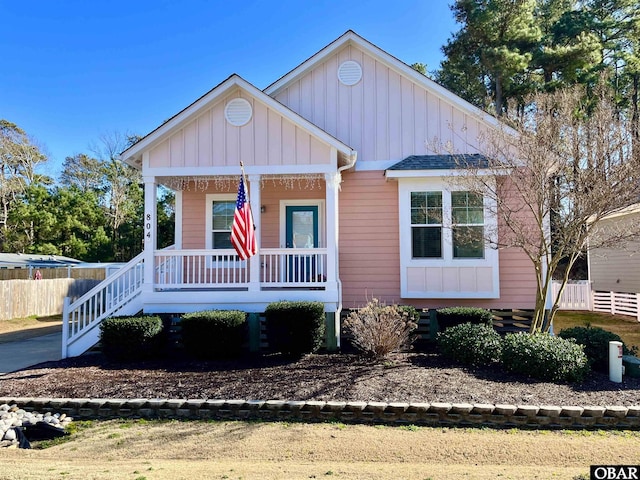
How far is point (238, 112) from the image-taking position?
342 inches

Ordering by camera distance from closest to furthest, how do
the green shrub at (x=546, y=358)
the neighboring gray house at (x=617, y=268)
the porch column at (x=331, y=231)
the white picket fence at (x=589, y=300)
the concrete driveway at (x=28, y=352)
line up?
the green shrub at (x=546, y=358) < the concrete driveway at (x=28, y=352) < the porch column at (x=331, y=231) < the white picket fence at (x=589, y=300) < the neighboring gray house at (x=617, y=268)

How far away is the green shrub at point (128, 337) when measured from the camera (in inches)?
305

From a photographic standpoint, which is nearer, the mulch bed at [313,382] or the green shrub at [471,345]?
the mulch bed at [313,382]

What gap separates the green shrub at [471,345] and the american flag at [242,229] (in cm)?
395

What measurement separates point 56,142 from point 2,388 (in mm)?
39393

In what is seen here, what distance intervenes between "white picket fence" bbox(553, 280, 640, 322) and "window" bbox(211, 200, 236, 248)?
11.2 metres

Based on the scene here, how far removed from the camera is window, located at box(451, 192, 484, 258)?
9.38 m

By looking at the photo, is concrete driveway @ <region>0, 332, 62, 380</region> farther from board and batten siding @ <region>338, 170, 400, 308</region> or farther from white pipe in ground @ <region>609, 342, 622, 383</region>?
white pipe in ground @ <region>609, 342, 622, 383</region>

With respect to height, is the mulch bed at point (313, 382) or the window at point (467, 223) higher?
the window at point (467, 223)

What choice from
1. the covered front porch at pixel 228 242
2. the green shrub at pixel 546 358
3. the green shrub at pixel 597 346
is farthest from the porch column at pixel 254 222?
the green shrub at pixel 597 346

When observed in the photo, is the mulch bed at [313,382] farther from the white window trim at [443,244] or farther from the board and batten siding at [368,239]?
the board and batten siding at [368,239]

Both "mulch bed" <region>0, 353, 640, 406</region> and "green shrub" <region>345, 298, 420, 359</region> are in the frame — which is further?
"green shrub" <region>345, 298, 420, 359</region>

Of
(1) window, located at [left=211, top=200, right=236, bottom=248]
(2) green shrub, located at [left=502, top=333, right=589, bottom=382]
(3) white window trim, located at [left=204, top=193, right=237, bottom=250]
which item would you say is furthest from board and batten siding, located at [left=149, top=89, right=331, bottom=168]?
(2) green shrub, located at [left=502, top=333, right=589, bottom=382]

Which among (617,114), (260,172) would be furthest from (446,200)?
(260,172)
